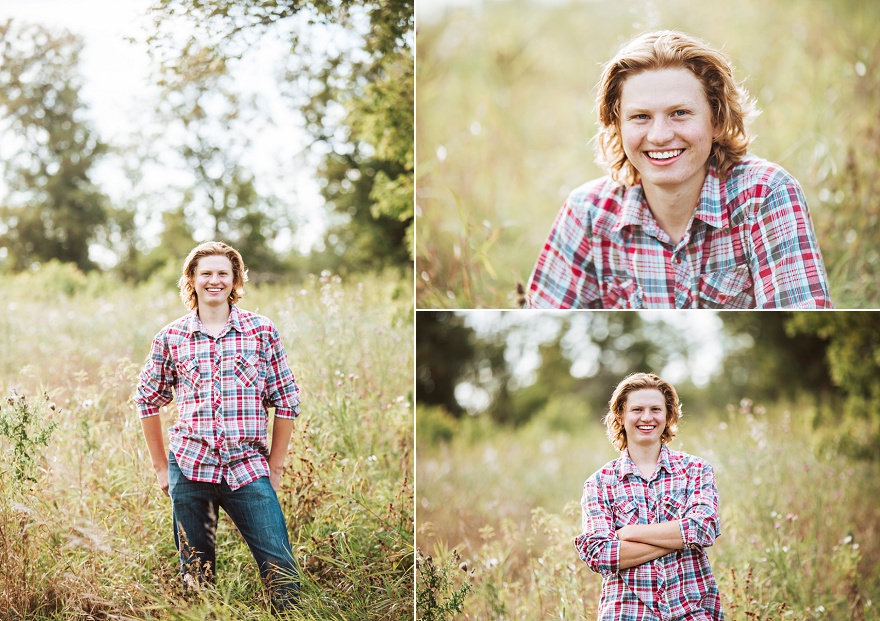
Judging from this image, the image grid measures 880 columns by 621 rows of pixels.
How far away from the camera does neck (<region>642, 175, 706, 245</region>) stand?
300cm

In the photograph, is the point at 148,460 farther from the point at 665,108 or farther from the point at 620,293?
the point at 665,108

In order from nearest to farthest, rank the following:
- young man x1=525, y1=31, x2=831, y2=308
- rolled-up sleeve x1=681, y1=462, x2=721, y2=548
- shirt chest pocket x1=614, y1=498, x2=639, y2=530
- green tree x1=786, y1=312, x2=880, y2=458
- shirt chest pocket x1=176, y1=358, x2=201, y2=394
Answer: rolled-up sleeve x1=681, y1=462, x2=721, y2=548, shirt chest pocket x1=614, y1=498, x2=639, y2=530, young man x1=525, y1=31, x2=831, y2=308, shirt chest pocket x1=176, y1=358, x2=201, y2=394, green tree x1=786, y1=312, x2=880, y2=458

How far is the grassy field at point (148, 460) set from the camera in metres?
3.16

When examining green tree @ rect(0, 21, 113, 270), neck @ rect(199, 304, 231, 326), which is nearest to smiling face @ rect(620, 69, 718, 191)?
neck @ rect(199, 304, 231, 326)

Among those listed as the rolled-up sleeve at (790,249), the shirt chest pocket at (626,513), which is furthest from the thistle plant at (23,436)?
the rolled-up sleeve at (790,249)

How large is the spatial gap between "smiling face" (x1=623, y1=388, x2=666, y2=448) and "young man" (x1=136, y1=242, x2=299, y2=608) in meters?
1.29

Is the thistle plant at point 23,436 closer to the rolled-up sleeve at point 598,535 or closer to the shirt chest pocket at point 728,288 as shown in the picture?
the rolled-up sleeve at point 598,535

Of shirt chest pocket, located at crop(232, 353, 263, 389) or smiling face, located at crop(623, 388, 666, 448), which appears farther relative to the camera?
shirt chest pocket, located at crop(232, 353, 263, 389)

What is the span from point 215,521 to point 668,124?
88.3 inches

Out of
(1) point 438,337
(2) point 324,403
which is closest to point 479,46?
(1) point 438,337

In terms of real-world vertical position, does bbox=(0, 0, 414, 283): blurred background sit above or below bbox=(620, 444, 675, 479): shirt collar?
above

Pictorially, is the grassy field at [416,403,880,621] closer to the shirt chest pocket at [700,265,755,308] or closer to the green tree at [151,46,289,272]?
Answer: the shirt chest pocket at [700,265,755,308]

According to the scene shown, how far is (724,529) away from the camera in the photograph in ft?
11.8

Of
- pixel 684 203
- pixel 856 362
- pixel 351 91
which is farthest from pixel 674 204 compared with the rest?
pixel 856 362
